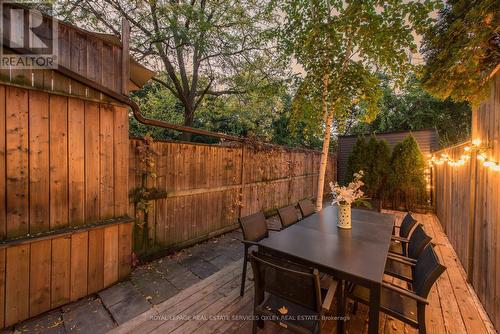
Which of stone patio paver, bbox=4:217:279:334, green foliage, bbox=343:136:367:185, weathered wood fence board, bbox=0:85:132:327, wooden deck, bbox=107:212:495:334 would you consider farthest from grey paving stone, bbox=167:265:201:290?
green foliage, bbox=343:136:367:185

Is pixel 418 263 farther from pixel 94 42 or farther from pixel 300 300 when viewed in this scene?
pixel 94 42

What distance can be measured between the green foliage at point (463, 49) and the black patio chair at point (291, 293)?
6.32 feet

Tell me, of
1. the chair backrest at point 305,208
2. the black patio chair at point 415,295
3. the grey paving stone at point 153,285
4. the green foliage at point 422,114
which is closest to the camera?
the black patio chair at point 415,295

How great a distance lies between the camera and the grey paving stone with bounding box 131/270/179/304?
2381mm

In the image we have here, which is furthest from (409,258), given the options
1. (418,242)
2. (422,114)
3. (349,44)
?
(422,114)

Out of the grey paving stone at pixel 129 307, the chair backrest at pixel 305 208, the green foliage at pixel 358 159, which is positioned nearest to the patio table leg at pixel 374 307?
the chair backrest at pixel 305 208

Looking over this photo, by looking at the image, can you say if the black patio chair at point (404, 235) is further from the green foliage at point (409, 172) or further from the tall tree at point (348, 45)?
the green foliage at point (409, 172)

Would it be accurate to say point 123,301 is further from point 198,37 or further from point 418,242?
point 198,37

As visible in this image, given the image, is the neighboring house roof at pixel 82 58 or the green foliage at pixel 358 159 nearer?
the neighboring house roof at pixel 82 58

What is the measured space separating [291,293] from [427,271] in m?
1.07

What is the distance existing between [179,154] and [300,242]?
233 centimetres

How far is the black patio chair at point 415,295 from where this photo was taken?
1493 mm

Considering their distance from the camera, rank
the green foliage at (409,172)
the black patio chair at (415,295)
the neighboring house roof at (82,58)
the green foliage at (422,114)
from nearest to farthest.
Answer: the black patio chair at (415,295) < the neighboring house roof at (82,58) < the green foliage at (409,172) < the green foliage at (422,114)

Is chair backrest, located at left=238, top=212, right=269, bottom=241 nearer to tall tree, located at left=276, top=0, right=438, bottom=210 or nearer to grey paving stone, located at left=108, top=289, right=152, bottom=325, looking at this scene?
grey paving stone, located at left=108, top=289, right=152, bottom=325
